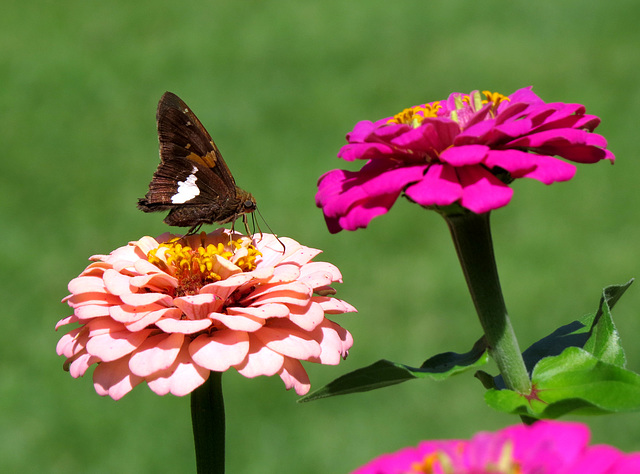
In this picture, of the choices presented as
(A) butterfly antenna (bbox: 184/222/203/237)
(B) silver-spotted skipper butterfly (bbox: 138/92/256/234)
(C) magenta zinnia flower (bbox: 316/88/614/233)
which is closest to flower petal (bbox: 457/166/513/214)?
(C) magenta zinnia flower (bbox: 316/88/614/233)

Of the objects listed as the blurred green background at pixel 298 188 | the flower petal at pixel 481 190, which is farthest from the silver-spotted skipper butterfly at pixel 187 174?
the blurred green background at pixel 298 188

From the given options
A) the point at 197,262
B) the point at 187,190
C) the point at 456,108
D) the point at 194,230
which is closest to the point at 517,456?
the point at 456,108

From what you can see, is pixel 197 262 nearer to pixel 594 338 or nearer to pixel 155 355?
pixel 155 355

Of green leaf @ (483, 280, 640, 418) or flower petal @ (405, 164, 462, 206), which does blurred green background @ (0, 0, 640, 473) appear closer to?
green leaf @ (483, 280, 640, 418)

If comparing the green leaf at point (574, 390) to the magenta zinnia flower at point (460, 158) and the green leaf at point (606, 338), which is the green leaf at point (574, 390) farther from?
the magenta zinnia flower at point (460, 158)

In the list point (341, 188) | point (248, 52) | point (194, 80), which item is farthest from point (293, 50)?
point (341, 188)

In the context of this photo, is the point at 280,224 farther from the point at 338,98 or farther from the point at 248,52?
the point at 248,52
